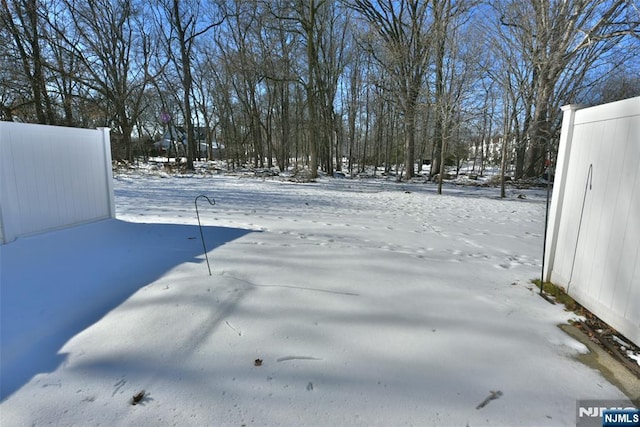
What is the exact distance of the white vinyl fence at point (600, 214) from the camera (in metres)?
1.99

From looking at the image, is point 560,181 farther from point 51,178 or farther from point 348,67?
point 348,67

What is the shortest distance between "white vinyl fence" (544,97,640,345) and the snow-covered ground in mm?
323

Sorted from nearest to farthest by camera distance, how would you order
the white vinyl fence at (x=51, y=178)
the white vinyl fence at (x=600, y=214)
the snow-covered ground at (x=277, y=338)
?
the snow-covered ground at (x=277, y=338), the white vinyl fence at (x=600, y=214), the white vinyl fence at (x=51, y=178)

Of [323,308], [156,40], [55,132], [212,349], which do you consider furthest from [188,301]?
[156,40]

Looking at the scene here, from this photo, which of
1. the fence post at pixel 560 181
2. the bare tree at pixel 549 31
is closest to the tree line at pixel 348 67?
the bare tree at pixel 549 31

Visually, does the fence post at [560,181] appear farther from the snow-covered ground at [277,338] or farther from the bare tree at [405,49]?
the bare tree at [405,49]

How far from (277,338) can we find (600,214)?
2.45 metres

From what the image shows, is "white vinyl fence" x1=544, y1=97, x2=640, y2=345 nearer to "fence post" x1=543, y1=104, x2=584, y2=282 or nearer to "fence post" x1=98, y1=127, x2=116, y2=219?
"fence post" x1=543, y1=104, x2=584, y2=282

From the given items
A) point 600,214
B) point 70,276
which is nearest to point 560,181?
point 600,214

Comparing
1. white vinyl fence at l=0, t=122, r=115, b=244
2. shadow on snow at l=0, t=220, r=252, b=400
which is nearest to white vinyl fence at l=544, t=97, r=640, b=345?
shadow on snow at l=0, t=220, r=252, b=400

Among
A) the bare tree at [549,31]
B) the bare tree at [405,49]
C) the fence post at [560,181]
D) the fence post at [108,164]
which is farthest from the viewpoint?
the bare tree at [405,49]

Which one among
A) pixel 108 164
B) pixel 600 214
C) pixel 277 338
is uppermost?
pixel 108 164

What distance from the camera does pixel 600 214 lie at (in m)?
2.27

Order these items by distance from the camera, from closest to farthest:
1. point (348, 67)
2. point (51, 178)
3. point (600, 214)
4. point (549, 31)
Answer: point (600, 214) < point (51, 178) < point (549, 31) < point (348, 67)
